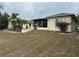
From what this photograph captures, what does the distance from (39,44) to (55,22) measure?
0.72 meters

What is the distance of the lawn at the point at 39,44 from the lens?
293 centimetres

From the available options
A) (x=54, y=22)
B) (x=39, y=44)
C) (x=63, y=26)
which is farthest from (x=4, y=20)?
(x=63, y=26)

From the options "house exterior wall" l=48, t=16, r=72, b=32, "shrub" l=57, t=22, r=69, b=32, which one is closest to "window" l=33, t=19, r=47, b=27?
"house exterior wall" l=48, t=16, r=72, b=32

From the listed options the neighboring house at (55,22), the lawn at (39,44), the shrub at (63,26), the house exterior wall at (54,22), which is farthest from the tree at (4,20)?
the shrub at (63,26)

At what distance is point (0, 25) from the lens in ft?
10.6

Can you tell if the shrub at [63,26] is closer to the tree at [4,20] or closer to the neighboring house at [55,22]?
the neighboring house at [55,22]

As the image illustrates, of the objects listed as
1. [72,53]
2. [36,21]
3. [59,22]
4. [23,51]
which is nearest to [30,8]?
[36,21]

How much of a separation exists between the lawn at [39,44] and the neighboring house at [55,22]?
0.46 ft

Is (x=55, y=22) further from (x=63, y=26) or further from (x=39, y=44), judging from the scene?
(x=39, y=44)

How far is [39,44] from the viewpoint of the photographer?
311 centimetres

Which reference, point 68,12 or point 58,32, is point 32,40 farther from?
point 68,12

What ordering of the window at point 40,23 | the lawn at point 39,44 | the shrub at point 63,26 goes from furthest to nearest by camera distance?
the window at point 40,23 < the shrub at point 63,26 < the lawn at point 39,44

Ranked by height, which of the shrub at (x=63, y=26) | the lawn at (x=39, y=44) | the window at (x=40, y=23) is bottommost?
the lawn at (x=39, y=44)

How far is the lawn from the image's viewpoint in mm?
2934
